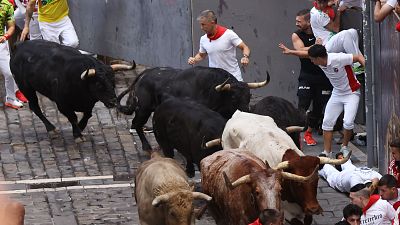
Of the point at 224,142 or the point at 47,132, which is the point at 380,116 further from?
the point at 47,132

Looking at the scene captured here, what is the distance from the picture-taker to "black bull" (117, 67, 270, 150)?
13273mm

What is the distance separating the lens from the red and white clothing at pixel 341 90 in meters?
13.4

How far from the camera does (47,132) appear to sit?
1564 cm

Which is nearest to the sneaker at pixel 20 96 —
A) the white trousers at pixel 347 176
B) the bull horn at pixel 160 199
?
the white trousers at pixel 347 176

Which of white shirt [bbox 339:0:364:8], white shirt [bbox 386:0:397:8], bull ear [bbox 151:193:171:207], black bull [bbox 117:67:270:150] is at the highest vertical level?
white shirt [bbox 386:0:397:8]

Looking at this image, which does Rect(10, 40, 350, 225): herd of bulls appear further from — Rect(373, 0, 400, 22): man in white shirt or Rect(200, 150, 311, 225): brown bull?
Rect(373, 0, 400, 22): man in white shirt

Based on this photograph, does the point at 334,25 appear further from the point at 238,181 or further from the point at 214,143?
the point at 238,181

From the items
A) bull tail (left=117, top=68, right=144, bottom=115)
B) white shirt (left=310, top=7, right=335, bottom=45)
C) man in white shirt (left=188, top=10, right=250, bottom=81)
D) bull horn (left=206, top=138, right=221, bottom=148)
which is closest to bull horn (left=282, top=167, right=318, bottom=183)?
bull horn (left=206, top=138, right=221, bottom=148)

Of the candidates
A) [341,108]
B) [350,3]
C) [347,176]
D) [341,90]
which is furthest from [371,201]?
[350,3]

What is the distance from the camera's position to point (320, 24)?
1453 cm

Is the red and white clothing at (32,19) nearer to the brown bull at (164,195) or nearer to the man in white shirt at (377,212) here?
the brown bull at (164,195)

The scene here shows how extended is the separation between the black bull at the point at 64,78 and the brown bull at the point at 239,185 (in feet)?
15.6

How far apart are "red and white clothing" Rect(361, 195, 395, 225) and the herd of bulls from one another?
500 millimetres

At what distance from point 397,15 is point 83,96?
553 centimetres
